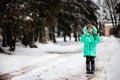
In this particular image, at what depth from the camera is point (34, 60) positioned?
623 inches

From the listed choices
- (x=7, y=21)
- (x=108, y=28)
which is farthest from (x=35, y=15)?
(x=108, y=28)

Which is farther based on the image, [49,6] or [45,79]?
[49,6]

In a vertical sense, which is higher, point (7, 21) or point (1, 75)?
point (7, 21)

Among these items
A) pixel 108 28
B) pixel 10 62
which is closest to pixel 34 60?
pixel 10 62

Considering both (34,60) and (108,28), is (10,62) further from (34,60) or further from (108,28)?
Result: (108,28)

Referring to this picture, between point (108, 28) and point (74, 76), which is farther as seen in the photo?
point (108, 28)

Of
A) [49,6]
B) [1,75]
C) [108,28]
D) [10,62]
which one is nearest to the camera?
[1,75]

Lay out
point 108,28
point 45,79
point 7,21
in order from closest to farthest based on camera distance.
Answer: point 45,79 → point 7,21 → point 108,28

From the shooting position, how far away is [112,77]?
10180 millimetres

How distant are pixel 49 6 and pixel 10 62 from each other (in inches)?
222

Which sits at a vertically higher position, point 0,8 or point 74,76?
point 0,8

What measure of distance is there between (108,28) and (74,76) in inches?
4888

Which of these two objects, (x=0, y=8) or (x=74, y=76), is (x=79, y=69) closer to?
(x=74, y=76)

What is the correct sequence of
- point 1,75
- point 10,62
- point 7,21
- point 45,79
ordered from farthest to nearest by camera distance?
1. point 7,21
2. point 10,62
3. point 1,75
4. point 45,79
